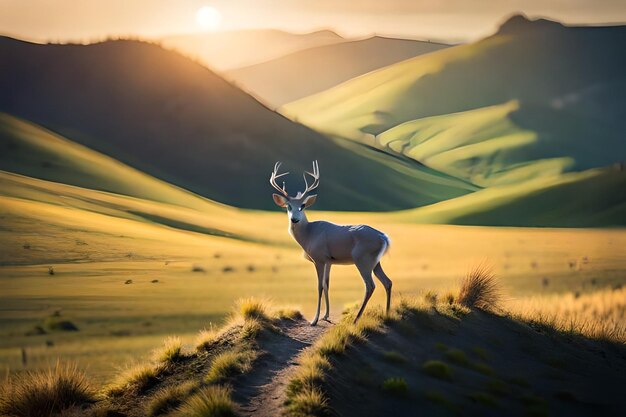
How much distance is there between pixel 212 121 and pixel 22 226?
89.6 metres

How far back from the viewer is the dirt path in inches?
472

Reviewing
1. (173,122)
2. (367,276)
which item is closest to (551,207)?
(173,122)

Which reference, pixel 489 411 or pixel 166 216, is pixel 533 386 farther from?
pixel 166 216

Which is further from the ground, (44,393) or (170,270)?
(170,270)

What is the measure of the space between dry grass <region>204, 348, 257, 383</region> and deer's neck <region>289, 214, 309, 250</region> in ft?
10.0

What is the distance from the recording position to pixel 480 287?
65.5 ft

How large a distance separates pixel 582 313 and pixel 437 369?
1331cm

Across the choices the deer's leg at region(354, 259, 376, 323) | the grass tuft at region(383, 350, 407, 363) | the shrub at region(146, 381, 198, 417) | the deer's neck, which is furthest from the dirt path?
the deer's neck

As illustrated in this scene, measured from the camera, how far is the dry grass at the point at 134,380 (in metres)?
14.7

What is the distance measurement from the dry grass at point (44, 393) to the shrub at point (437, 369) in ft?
20.2

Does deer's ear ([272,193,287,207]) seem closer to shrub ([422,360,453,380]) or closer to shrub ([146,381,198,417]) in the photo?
shrub ([422,360,453,380])

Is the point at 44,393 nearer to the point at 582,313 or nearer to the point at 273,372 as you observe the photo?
the point at 273,372

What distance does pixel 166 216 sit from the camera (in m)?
65.4

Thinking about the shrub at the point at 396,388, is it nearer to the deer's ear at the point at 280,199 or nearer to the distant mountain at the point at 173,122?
the deer's ear at the point at 280,199
